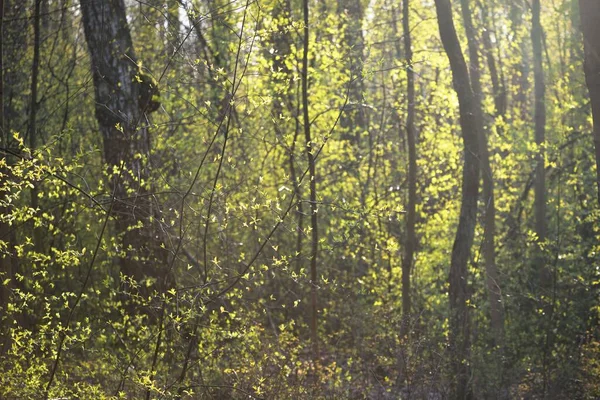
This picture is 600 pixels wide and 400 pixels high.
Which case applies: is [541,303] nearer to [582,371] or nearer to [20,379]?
[582,371]

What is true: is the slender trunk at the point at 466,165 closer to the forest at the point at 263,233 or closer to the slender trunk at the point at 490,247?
the forest at the point at 263,233

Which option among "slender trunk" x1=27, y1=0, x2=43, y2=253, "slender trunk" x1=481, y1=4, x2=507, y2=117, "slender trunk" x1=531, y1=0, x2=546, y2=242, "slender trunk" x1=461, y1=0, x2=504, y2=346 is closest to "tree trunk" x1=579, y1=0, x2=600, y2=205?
"slender trunk" x1=461, y1=0, x2=504, y2=346

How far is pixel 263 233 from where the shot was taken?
11.6 m

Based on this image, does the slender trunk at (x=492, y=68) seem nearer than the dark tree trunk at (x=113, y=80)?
No

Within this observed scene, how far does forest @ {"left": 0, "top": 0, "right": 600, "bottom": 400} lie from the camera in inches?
272

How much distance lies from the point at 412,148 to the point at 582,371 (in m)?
4.01

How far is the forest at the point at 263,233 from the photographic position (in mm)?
6910

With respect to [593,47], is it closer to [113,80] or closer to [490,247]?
[490,247]

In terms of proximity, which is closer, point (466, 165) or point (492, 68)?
point (466, 165)

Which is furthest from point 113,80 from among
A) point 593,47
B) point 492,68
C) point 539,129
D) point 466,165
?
point 492,68

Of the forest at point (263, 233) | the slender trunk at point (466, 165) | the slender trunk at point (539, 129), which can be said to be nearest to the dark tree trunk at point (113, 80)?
the forest at point (263, 233)

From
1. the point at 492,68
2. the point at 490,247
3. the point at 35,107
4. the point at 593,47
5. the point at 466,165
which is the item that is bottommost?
the point at 490,247

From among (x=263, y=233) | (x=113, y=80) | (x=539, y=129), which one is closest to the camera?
(x=113, y=80)

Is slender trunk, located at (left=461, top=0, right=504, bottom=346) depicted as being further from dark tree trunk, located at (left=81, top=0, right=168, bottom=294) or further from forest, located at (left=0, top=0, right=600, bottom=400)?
dark tree trunk, located at (left=81, top=0, right=168, bottom=294)
